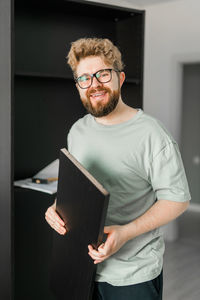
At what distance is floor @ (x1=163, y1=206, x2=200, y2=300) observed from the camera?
3.13 meters

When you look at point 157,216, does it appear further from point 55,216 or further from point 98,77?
point 98,77

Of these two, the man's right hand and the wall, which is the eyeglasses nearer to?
the man's right hand

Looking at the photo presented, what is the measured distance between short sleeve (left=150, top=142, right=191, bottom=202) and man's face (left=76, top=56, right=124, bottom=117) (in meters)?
0.22

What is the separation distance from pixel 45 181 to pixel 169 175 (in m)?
1.34

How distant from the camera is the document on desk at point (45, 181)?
2340 mm

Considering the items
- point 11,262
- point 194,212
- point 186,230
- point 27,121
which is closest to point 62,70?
point 27,121

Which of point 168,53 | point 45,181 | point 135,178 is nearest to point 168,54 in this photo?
point 168,53

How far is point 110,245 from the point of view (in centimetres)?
112

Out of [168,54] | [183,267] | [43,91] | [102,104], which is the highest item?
[168,54]

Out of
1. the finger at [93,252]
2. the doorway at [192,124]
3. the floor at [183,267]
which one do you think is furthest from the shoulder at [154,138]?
the doorway at [192,124]

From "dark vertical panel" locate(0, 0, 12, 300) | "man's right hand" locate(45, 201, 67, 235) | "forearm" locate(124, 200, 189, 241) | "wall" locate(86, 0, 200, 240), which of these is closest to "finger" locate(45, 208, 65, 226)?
"man's right hand" locate(45, 201, 67, 235)

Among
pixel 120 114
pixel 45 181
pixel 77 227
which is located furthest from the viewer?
pixel 45 181

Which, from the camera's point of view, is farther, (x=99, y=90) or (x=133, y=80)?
(x=133, y=80)

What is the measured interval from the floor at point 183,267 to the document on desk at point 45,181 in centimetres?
129
